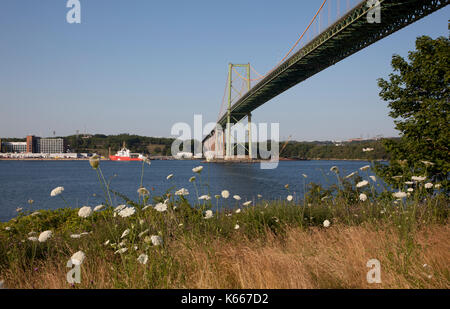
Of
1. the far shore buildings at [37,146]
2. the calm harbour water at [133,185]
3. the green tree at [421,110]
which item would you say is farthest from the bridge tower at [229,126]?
the far shore buildings at [37,146]

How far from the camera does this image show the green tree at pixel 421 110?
6719 millimetres

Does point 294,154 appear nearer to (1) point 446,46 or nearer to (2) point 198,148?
(2) point 198,148

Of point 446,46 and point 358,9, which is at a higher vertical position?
point 358,9

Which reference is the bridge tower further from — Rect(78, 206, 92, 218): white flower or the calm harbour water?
Rect(78, 206, 92, 218): white flower

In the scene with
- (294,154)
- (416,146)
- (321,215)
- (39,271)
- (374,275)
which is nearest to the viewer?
(374,275)

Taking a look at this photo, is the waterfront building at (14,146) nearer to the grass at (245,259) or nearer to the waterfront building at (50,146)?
the waterfront building at (50,146)

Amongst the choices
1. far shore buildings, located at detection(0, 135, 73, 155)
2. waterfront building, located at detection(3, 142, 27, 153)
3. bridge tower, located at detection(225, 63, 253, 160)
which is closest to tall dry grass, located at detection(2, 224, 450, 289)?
bridge tower, located at detection(225, 63, 253, 160)

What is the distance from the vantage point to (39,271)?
3297 mm

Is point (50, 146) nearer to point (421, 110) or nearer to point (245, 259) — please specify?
point (421, 110)

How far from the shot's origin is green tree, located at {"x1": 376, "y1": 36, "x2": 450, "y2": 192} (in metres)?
6.72

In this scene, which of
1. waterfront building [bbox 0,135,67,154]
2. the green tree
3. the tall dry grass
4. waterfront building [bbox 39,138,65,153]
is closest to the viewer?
the tall dry grass

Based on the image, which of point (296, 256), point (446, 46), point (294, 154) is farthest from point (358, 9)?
point (294, 154)

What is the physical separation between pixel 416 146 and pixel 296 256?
17.3ft

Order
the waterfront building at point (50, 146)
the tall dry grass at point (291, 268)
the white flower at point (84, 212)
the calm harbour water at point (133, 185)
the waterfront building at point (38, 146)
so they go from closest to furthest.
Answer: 1. the tall dry grass at point (291, 268)
2. the white flower at point (84, 212)
3. the calm harbour water at point (133, 185)
4. the waterfront building at point (38, 146)
5. the waterfront building at point (50, 146)
